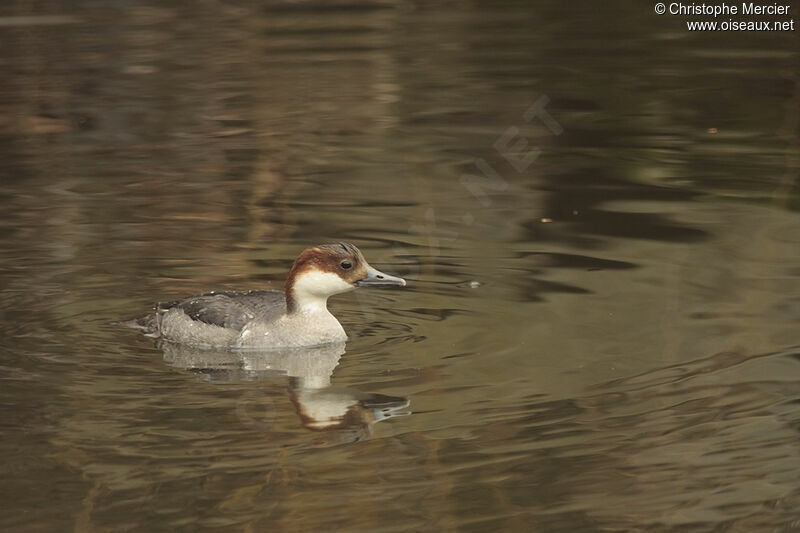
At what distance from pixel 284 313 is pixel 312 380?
2.89 ft

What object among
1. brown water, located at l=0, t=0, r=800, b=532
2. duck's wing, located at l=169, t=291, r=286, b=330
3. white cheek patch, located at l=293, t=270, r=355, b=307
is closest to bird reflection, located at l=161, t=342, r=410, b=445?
brown water, located at l=0, t=0, r=800, b=532

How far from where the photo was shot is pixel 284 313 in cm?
925

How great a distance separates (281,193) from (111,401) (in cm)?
476

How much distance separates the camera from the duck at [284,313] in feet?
30.1

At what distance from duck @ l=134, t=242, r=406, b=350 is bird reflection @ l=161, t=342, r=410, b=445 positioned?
0.07 metres

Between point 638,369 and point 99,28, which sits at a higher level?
point 99,28

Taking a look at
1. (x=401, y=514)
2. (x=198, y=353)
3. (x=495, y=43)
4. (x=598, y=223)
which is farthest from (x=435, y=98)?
(x=401, y=514)

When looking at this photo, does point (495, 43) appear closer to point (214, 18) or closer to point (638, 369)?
point (214, 18)

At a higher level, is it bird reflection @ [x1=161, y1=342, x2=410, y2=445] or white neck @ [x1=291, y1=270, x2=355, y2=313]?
white neck @ [x1=291, y1=270, x2=355, y2=313]

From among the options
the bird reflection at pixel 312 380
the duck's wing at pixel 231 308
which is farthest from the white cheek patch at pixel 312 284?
the bird reflection at pixel 312 380

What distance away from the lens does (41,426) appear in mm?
7570

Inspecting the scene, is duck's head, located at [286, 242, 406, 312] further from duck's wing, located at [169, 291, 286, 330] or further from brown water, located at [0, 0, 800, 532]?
brown water, located at [0, 0, 800, 532]

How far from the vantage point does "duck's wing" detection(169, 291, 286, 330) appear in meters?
9.19

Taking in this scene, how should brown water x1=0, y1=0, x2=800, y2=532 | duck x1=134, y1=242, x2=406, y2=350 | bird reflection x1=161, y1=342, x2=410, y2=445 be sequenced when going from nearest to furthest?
1. brown water x1=0, y1=0, x2=800, y2=532
2. bird reflection x1=161, y1=342, x2=410, y2=445
3. duck x1=134, y1=242, x2=406, y2=350
